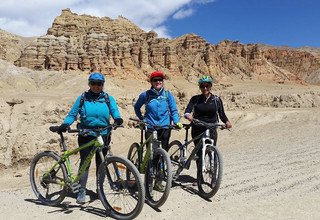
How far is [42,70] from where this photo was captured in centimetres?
5475

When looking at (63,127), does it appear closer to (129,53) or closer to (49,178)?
(49,178)

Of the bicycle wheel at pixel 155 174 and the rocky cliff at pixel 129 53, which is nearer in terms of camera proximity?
the bicycle wheel at pixel 155 174

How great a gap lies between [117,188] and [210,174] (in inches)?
60.2

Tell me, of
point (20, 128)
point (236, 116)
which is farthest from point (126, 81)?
point (20, 128)

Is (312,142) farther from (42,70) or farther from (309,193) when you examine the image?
(42,70)

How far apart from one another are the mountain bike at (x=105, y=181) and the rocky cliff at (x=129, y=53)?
170ft

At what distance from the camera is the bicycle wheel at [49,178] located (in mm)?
5965

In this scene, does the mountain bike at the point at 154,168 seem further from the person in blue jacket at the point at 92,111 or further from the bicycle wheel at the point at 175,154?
the bicycle wheel at the point at 175,154

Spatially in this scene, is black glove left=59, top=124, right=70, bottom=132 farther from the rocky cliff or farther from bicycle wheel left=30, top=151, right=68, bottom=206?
the rocky cliff

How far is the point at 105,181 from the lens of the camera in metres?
5.61

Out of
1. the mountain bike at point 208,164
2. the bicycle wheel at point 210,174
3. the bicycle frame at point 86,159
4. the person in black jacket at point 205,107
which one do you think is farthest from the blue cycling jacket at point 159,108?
the bicycle frame at point 86,159

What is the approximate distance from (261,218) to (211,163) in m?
1.26

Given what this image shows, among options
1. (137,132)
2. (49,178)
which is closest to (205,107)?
(49,178)

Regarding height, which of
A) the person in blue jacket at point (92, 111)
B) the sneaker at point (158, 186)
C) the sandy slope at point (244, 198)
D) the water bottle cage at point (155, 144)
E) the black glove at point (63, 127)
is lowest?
the sandy slope at point (244, 198)
